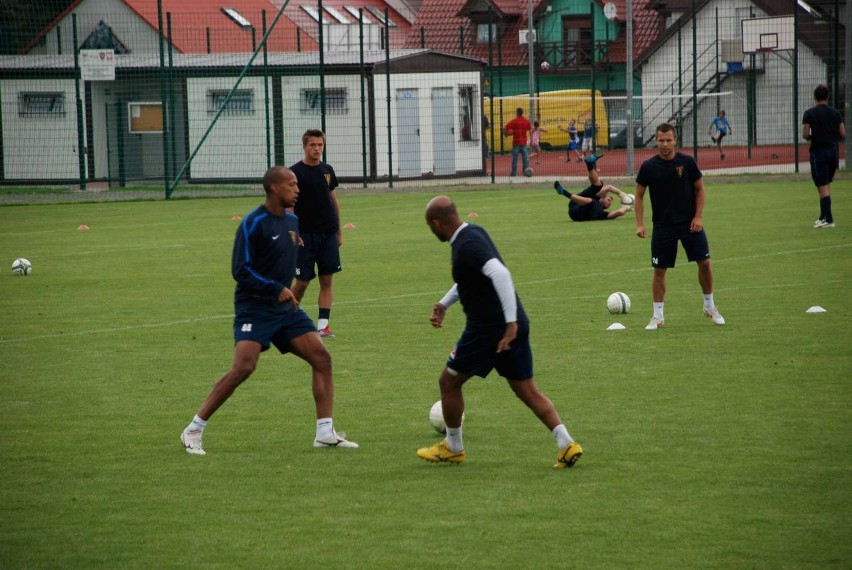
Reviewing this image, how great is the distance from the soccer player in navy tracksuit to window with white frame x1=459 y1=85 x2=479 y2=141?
102ft

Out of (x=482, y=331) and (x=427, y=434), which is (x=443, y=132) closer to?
(x=427, y=434)

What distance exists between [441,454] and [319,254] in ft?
17.9

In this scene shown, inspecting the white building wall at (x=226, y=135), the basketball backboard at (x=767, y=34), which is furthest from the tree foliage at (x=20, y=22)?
the basketball backboard at (x=767, y=34)

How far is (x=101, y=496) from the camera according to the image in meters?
7.21

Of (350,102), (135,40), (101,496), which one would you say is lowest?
(101,496)

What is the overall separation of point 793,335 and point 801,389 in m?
2.40

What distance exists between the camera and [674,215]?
41.2ft

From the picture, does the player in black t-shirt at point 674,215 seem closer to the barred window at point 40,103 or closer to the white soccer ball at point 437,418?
the white soccer ball at point 437,418

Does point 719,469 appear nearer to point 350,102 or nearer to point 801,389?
point 801,389

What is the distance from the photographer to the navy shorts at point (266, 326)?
808 centimetres

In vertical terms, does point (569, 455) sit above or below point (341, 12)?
below

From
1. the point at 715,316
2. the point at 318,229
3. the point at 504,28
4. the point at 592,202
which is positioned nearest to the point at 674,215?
the point at 715,316

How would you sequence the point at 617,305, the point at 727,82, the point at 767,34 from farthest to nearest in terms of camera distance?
1. the point at 727,82
2. the point at 767,34
3. the point at 617,305

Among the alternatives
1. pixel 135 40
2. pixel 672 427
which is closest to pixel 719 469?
pixel 672 427
